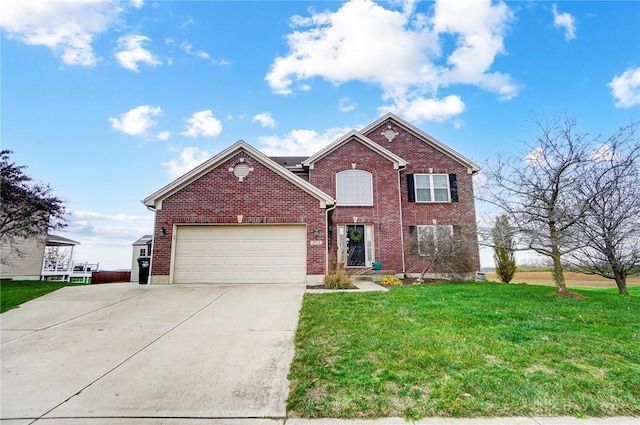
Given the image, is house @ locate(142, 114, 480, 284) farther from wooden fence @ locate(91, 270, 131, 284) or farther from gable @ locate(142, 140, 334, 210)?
wooden fence @ locate(91, 270, 131, 284)

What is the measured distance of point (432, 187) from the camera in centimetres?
1664

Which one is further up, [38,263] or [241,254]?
[241,254]

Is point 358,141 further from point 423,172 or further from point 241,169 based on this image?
point 241,169

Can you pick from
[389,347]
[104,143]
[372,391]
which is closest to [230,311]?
[389,347]

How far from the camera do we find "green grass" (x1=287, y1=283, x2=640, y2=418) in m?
→ 3.21

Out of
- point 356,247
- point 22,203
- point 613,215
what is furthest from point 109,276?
point 613,215

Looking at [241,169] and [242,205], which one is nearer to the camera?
[242,205]

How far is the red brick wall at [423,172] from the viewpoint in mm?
15828

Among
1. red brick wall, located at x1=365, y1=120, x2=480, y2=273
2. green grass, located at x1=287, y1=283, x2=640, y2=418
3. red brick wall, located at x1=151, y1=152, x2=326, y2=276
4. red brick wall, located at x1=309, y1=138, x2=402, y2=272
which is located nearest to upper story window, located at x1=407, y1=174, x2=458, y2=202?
red brick wall, located at x1=365, y1=120, x2=480, y2=273

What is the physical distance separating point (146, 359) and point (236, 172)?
8349mm

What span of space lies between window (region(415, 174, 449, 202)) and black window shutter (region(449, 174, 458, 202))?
0.65ft

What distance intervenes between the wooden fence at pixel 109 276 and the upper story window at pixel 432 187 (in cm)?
2095

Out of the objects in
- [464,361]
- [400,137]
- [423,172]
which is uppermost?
[400,137]

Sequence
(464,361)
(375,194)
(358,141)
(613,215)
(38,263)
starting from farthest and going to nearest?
(38,263) < (358,141) < (375,194) < (613,215) < (464,361)
